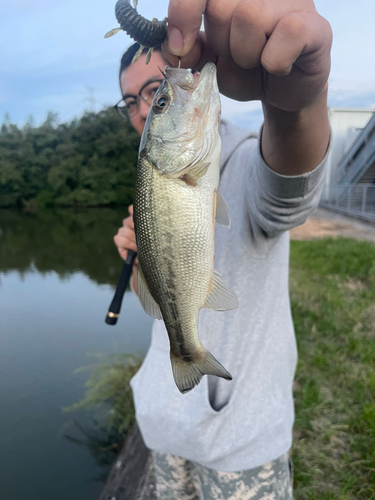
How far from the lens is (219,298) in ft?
3.29

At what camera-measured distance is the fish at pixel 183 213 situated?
0.96 meters

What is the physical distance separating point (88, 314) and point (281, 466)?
8.48 metres

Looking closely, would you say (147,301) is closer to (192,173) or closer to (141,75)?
(192,173)

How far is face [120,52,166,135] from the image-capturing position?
2217 millimetres

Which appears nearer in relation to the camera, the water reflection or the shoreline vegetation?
the shoreline vegetation

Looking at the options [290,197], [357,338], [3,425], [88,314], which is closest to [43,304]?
[88,314]

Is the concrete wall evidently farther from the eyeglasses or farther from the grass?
the eyeglasses

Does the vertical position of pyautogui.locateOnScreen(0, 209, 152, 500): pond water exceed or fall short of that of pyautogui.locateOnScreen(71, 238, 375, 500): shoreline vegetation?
it falls short

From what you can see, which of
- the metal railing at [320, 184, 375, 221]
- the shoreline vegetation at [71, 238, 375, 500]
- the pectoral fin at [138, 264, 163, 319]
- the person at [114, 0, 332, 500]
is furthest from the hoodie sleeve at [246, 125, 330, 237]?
the metal railing at [320, 184, 375, 221]

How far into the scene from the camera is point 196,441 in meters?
1.76

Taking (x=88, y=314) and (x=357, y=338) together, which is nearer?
(x=357, y=338)

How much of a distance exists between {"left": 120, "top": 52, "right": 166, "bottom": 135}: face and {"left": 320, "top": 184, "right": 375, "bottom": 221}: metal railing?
12763 millimetres

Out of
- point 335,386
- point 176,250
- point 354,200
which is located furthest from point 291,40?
point 354,200

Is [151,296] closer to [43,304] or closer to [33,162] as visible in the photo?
[43,304]
